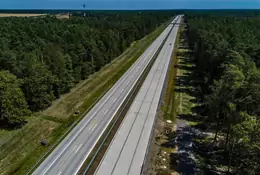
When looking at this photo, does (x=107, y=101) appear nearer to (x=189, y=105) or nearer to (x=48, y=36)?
(x=189, y=105)

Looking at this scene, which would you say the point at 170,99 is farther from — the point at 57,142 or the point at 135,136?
the point at 57,142

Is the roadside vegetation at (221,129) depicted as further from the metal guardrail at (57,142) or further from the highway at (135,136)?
the metal guardrail at (57,142)

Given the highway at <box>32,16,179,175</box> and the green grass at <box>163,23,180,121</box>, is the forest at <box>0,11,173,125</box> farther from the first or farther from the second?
the green grass at <box>163,23,180,121</box>

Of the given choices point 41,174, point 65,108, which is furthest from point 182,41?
point 41,174

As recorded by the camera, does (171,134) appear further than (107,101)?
No

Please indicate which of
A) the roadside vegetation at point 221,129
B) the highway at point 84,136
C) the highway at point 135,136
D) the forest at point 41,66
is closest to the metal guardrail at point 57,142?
the highway at point 84,136

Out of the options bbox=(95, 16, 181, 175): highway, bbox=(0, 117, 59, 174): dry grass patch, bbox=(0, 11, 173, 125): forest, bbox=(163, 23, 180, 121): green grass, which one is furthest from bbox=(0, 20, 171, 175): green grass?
bbox=(163, 23, 180, 121): green grass
